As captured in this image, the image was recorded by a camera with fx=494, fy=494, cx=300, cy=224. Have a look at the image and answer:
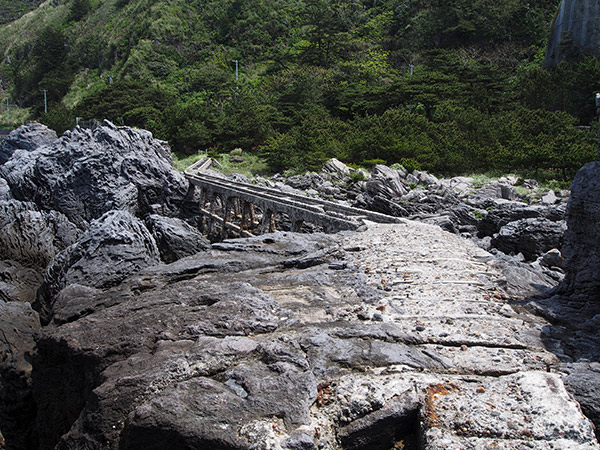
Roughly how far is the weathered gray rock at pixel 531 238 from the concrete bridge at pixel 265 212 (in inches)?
157

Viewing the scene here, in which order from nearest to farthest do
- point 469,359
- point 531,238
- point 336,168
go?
point 469,359 < point 531,238 < point 336,168

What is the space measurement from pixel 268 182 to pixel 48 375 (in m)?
25.1

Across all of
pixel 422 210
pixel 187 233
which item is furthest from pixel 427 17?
pixel 187 233

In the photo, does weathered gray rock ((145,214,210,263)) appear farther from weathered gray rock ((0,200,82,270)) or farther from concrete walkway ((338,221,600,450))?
concrete walkway ((338,221,600,450))

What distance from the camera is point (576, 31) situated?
44.2m

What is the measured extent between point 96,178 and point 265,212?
473 inches

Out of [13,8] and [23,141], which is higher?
[13,8]

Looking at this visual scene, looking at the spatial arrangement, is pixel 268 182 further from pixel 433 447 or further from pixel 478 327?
pixel 433 447

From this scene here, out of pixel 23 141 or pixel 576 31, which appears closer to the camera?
pixel 23 141

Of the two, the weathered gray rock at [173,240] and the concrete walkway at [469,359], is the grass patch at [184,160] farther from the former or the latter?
the concrete walkway at [469,359]

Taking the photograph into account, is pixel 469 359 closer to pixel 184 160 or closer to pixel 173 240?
pixel 173 240

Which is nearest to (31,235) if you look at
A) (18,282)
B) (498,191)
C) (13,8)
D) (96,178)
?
(18,282)

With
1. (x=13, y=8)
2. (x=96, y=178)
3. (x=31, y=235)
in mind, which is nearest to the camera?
(x=31, y=235)

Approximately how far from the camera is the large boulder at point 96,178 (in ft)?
90.9
